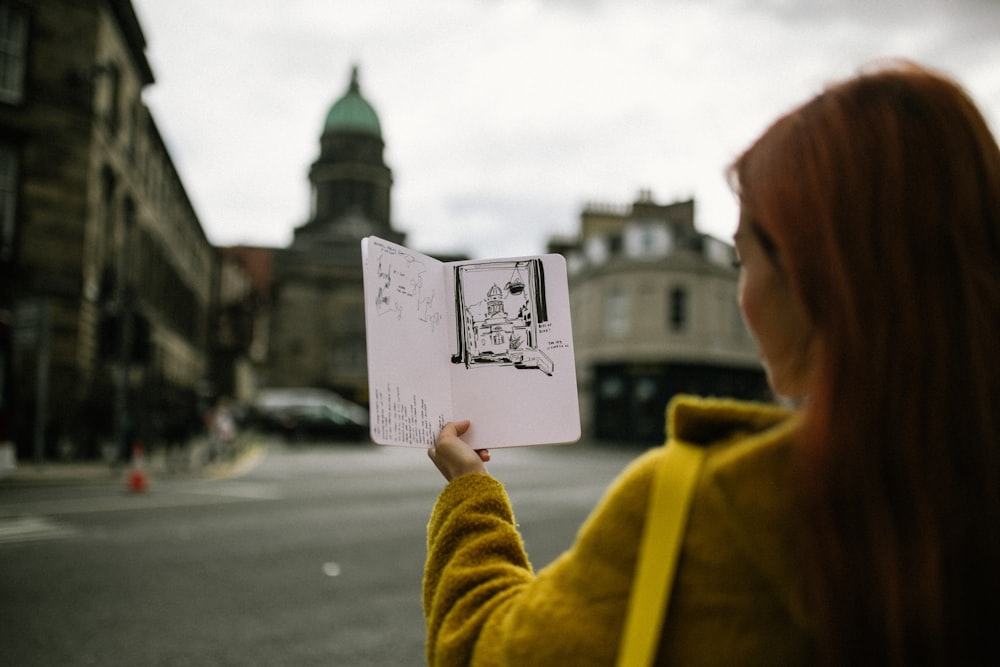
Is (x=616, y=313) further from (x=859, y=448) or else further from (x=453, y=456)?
(x=859, y=448)

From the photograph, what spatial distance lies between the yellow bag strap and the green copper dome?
231ft

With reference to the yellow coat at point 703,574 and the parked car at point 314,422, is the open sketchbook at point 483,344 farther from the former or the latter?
the parked car at point 314,422

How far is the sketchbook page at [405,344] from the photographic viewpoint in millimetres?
1534

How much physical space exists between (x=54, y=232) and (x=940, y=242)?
73.8 ft

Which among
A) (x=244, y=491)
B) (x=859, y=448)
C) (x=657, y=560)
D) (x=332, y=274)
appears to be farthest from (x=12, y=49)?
(x=332, y=274)

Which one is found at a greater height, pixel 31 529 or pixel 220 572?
pixel 31 529

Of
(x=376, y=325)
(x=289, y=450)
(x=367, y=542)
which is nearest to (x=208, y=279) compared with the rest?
(x=289, y=450)

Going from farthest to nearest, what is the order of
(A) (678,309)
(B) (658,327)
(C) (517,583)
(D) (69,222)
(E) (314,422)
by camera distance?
(A) (678,309), (B) (658,327), (E) (314,422), (D) (69,222), (C) (517,583)

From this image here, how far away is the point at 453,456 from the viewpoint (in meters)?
1.54

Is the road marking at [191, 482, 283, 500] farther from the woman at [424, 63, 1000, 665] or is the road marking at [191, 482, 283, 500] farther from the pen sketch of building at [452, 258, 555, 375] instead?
the woman at [424, 63, 1000, 665]

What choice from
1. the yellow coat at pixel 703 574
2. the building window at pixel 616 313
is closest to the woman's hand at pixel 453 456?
the yellow coat at pixel 703 574

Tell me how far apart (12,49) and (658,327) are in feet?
90.7

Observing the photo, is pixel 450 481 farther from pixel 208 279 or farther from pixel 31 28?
pixel 208 279

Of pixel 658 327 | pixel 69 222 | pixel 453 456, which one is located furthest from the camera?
pixel 658 327
